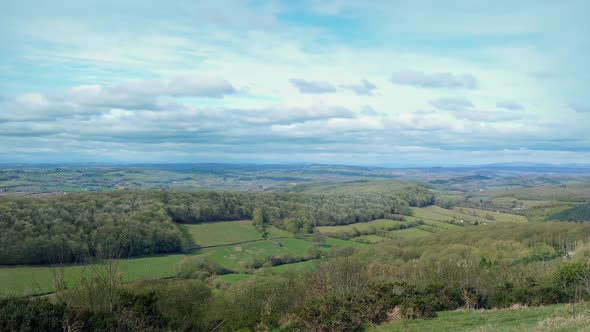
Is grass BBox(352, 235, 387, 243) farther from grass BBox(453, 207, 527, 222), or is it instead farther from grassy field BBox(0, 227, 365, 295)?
grass BBox(453, 207, 527, 222)

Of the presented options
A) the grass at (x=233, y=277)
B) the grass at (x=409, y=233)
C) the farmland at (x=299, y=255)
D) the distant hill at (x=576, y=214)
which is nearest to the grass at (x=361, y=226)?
the farmland at (x=299, y=255)

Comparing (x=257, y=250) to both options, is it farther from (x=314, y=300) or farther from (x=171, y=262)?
(x=314, y=300)

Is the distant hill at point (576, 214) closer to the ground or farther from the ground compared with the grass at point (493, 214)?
farther from the ground

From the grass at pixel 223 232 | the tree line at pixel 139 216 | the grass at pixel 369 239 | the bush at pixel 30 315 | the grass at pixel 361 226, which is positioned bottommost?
the grass at pixel 369 239

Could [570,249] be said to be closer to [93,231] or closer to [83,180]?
[93,231]

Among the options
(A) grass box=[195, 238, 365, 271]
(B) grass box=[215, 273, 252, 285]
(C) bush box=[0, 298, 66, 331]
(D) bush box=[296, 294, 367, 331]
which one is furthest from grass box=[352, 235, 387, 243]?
(C) bush box=[0, 298, 66, 331]

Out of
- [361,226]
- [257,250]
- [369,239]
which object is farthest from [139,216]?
[361,226]

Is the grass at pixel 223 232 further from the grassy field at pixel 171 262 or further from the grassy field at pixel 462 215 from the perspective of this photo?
the grassy field at pixel 462 215
